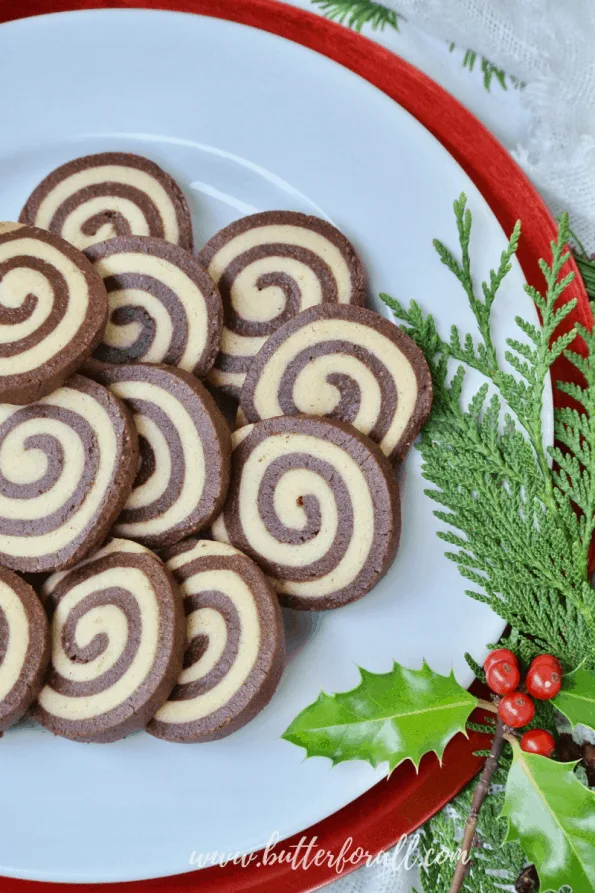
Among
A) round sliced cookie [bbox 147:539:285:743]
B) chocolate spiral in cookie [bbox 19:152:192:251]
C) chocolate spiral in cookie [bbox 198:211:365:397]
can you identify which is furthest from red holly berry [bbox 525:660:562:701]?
chocolate spiral in cookie [bbox 19:152:192:251]

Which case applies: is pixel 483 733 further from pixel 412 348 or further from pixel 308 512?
pixel 412 348

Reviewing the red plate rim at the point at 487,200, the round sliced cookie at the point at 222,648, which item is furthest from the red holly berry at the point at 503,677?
the round sliced cookie at the point at 222,648

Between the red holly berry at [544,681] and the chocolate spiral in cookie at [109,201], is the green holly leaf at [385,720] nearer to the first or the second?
the red holly berry at [544,681]

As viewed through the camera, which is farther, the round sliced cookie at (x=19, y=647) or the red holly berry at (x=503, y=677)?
the round sliced cookie at (x=19, y=647)

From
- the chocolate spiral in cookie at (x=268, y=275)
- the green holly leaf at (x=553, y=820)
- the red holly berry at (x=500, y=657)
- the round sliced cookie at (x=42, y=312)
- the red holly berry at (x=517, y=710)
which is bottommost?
the green holly leaf at (x=553, y=820)

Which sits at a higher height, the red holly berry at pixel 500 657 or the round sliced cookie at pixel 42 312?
the round sliced cookie at pixel 42 312

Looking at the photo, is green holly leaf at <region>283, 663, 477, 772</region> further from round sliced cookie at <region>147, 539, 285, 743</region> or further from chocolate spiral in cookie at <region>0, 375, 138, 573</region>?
chocolate spiral in cookie at <region>0, 375, 138, 573</region>
